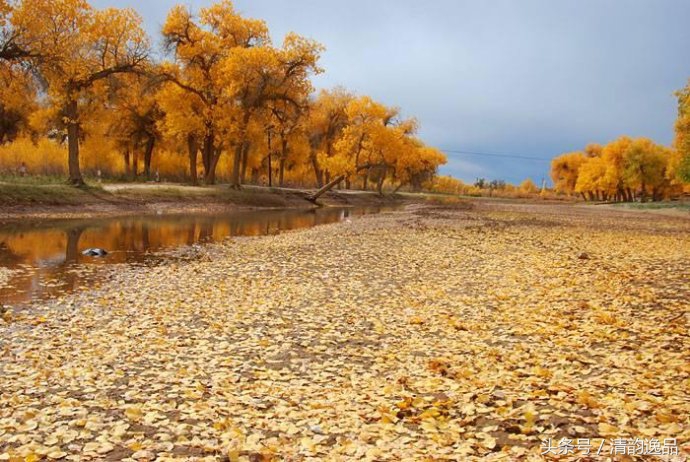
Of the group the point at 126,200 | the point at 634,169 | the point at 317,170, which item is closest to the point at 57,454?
the point at 126,200

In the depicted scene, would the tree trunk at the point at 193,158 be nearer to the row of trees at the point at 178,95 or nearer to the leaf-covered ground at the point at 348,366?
the row of trees at the point at 178,95

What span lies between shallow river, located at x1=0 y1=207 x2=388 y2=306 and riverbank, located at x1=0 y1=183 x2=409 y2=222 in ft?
9.09

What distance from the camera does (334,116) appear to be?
259 ft

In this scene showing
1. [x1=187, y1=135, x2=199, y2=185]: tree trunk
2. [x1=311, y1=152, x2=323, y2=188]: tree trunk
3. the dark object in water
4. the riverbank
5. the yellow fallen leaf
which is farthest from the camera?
[x1=311, y1=152, x2=323, y2=188]: tree trunk

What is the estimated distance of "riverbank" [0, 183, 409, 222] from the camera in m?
32.2

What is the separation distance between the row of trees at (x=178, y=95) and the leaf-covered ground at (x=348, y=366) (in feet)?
85.6

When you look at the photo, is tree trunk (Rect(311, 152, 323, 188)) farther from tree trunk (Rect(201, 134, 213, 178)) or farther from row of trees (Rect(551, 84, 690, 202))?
row of trees (Rect(551, 84, 690, 202))

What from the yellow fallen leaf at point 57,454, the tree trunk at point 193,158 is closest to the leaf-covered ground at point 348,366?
the yellow fallen leaf at point 57,454

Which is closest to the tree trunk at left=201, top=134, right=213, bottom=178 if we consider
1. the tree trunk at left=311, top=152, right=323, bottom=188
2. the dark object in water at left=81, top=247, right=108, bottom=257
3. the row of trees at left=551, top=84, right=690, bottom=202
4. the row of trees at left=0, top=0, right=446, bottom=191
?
the row of trees at left=0, top=0, right=446, bottom=191

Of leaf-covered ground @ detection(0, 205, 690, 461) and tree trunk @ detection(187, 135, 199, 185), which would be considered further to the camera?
tree trunk @ detection(187, 135, 199, 185)

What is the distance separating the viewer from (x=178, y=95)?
4972 centimetres

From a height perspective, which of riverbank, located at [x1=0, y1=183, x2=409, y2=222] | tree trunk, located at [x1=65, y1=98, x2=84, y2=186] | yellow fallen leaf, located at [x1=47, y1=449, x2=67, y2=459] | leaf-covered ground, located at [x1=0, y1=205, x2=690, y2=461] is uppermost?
tree trunk, located at [x1=65, y1=98, x2=84, y2=186]

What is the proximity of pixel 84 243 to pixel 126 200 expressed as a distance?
18.6 m

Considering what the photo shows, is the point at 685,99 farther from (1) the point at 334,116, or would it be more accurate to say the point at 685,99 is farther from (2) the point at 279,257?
(2) the point at 279,257
